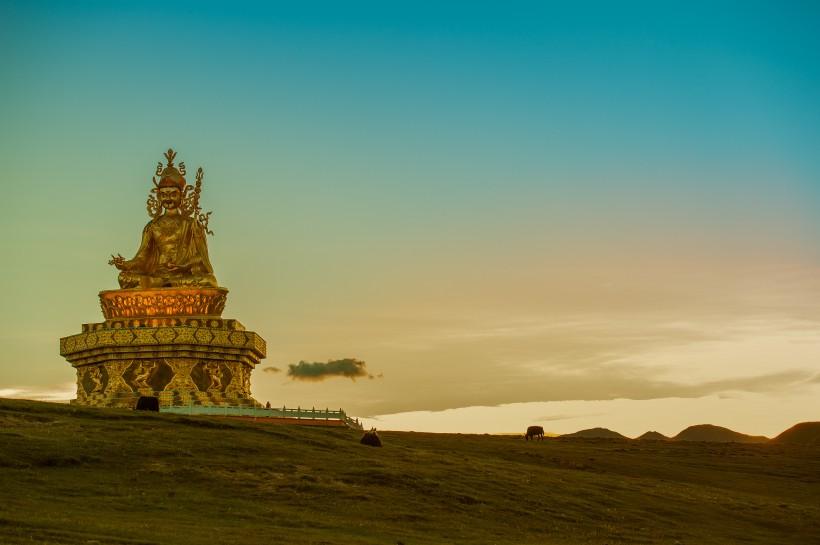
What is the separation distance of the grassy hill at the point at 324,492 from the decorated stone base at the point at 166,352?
11325 millimetres

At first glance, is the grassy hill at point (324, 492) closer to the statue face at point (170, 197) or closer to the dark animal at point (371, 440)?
the dark animal at point (371, 440)

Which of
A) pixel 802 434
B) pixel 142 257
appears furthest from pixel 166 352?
pixel 802 434

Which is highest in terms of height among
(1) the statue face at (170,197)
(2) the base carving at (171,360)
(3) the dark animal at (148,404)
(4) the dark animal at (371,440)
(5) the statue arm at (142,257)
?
(1) the statue face at (170,197)

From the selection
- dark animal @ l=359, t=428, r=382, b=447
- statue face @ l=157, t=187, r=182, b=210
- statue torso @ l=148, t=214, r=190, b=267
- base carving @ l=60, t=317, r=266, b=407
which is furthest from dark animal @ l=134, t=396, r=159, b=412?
statue face @ l=157, t=187, r=182, b=210

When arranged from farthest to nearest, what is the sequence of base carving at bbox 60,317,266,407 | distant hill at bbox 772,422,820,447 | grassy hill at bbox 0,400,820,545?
distant hill at bbox 772,422,820,447 → base carving at bbox 60,317,266,407 → grassy hill at bbox 0,400,820,545

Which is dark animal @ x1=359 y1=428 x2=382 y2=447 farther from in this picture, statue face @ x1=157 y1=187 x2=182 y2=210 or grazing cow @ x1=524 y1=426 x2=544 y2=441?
statue face @ x1=157 y1=187 x2=182 y2=210

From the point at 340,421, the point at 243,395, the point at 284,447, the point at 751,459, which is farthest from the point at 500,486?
the point at 751,459

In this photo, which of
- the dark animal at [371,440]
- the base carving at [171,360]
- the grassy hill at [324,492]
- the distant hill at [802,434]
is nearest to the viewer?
the grassy hill at [324,492]

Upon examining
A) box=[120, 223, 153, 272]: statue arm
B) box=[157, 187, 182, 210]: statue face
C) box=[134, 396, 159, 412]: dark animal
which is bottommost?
box=[134, 396, 159, 412]: dark animal

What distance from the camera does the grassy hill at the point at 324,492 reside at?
3522cm

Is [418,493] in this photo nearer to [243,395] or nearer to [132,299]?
[243,395]

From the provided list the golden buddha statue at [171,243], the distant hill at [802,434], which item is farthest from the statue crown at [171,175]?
the distant hill at [802,434]

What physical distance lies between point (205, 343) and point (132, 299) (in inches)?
216

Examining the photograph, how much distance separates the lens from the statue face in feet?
235
